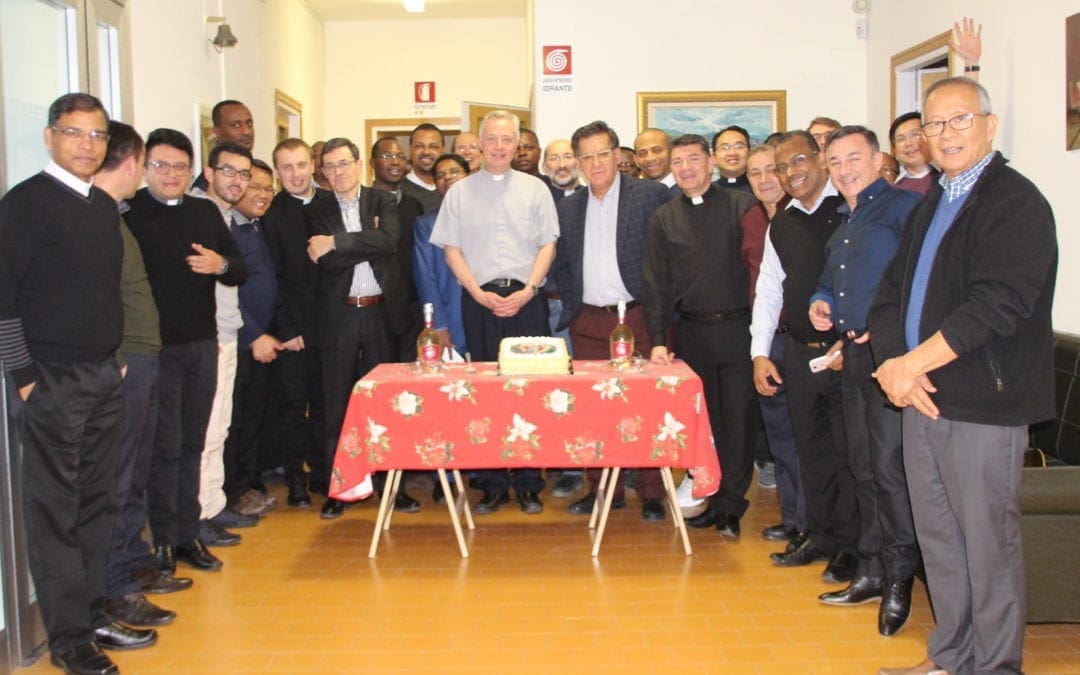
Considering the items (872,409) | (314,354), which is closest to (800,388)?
(872,409)

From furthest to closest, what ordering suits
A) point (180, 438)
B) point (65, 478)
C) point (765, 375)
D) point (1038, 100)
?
point (1038, 100), point (765, 375), point (180, 438), point (65, 478)

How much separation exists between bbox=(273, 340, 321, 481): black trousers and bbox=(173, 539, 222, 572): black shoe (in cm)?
98

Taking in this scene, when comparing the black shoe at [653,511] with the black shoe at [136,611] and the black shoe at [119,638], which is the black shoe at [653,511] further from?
the black shoe at [119,638]

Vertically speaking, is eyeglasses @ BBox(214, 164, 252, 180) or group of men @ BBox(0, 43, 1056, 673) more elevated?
eyeglasses @ BBox(214, 164, 252, 180)

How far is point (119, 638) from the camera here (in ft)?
10.3

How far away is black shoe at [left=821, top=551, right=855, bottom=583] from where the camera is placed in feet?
12.0

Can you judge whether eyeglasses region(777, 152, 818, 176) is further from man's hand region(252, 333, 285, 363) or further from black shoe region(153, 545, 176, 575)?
black shoe region(153, 545, 176, 575)

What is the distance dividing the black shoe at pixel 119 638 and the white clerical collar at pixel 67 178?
1.46m

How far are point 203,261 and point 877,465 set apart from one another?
2.68 meters

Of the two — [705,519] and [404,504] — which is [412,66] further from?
[705,519]

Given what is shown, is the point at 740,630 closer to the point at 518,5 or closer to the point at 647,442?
the point at 647,442

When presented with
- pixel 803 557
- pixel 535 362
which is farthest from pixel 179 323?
pixel 803 557

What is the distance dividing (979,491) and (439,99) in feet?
29.9

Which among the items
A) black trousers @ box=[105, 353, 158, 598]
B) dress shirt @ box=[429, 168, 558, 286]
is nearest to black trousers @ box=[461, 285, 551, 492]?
dress shirt @ box=[429, 168, 558, 286]
